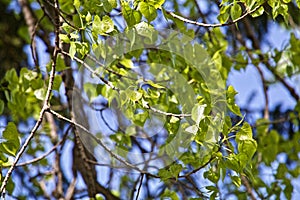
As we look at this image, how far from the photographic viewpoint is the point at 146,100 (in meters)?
1.32

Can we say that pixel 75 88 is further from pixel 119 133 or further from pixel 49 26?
pixel 49 26

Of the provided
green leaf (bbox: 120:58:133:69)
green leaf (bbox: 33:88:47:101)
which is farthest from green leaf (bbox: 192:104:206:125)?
green leaf (bbox: 33:88:47:101)

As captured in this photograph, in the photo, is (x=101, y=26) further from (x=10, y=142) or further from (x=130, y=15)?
(x=10, y=142)

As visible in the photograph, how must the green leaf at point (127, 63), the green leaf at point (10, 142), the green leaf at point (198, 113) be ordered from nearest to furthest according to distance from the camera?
the green leaf at point (198, 113)
the green leaf at point (10, 142)
the green leaf at point (127, 63)

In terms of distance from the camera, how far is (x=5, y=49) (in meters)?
2.57

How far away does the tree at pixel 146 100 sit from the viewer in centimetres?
124

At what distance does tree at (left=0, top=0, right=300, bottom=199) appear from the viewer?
48.8 inches

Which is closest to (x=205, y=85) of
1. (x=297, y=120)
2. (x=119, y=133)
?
(x=119, y=133)

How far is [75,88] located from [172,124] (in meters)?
0.52

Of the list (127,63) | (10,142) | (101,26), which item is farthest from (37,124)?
(127,63)

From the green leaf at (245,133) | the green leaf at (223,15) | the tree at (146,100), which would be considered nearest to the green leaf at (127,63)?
the tree at (146,100)

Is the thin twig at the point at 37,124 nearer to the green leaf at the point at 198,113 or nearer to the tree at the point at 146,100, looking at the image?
the tree at the point at 146,100

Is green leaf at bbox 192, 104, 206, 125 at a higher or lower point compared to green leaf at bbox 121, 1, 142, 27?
lower

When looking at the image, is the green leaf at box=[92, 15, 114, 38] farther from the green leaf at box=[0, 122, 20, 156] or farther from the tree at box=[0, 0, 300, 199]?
the green leaf at box=[0, 122, 20, 156]
